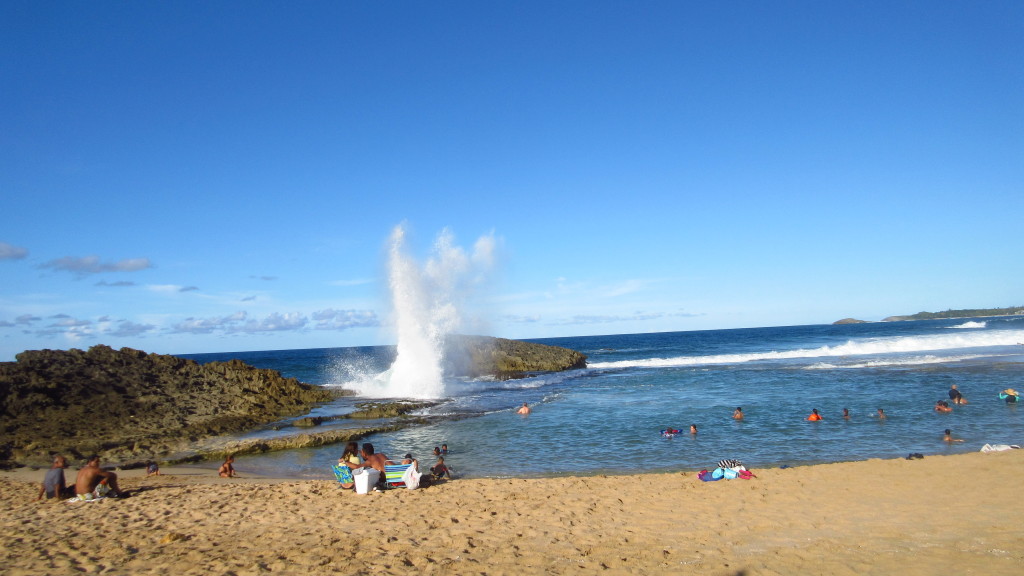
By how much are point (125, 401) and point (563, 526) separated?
2255cm

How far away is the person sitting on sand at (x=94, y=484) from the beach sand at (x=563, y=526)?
336mm

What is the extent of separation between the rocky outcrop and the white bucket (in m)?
34.0

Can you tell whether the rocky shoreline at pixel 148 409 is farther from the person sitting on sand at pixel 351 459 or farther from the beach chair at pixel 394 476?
the beach chair at pixel 394 476

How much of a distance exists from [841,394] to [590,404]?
35.9 feet

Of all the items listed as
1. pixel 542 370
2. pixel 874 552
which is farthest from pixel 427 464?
pixel 542 370

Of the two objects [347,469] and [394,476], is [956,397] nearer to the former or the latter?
[394,476]

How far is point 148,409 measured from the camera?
922 inches

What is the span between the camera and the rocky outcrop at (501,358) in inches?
1945

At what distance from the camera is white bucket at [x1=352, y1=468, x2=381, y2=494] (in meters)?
11.4

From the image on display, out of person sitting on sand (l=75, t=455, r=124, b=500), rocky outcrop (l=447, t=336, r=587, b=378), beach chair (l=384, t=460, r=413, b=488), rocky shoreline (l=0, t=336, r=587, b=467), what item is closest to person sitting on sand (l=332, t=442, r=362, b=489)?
beach chair (l=384, t=460, r=413, b=488)

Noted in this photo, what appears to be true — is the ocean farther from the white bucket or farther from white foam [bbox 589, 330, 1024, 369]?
white foam [bbox 589, 330, 1024, 369]

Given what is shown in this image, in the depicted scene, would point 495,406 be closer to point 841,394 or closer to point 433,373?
point 433,373

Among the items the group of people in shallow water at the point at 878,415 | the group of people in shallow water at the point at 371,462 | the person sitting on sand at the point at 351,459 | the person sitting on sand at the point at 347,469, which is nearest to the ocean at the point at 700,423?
the group of people in shallow water at the point at 878,415

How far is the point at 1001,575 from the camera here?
6535 millimetres
